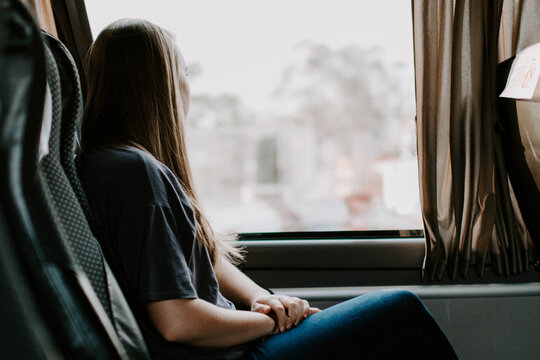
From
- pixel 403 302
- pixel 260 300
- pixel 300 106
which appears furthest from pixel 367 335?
pixel 300 106

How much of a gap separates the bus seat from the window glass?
0.96m

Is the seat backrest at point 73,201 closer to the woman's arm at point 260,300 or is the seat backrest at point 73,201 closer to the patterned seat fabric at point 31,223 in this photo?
the patterned seat fabric at point 31,223

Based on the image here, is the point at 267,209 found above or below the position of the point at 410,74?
below

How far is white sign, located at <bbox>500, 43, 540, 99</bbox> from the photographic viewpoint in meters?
1.13

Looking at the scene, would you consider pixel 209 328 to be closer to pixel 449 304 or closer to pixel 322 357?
pixel 322 357

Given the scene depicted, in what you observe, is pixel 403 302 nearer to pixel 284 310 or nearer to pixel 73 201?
pixel 284 310

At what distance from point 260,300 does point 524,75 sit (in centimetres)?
83

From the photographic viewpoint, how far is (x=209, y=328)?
835 millimetres

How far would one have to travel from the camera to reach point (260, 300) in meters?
1.09

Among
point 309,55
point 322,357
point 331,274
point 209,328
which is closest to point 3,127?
point 209,328

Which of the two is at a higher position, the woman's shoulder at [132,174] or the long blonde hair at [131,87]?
the long blonde hair at [131,87]

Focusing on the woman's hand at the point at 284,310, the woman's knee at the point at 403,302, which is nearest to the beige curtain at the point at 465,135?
the woman's knee at the point at 403,302

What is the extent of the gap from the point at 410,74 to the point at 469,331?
2.77 feet

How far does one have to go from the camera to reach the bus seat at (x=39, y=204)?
476 mm
